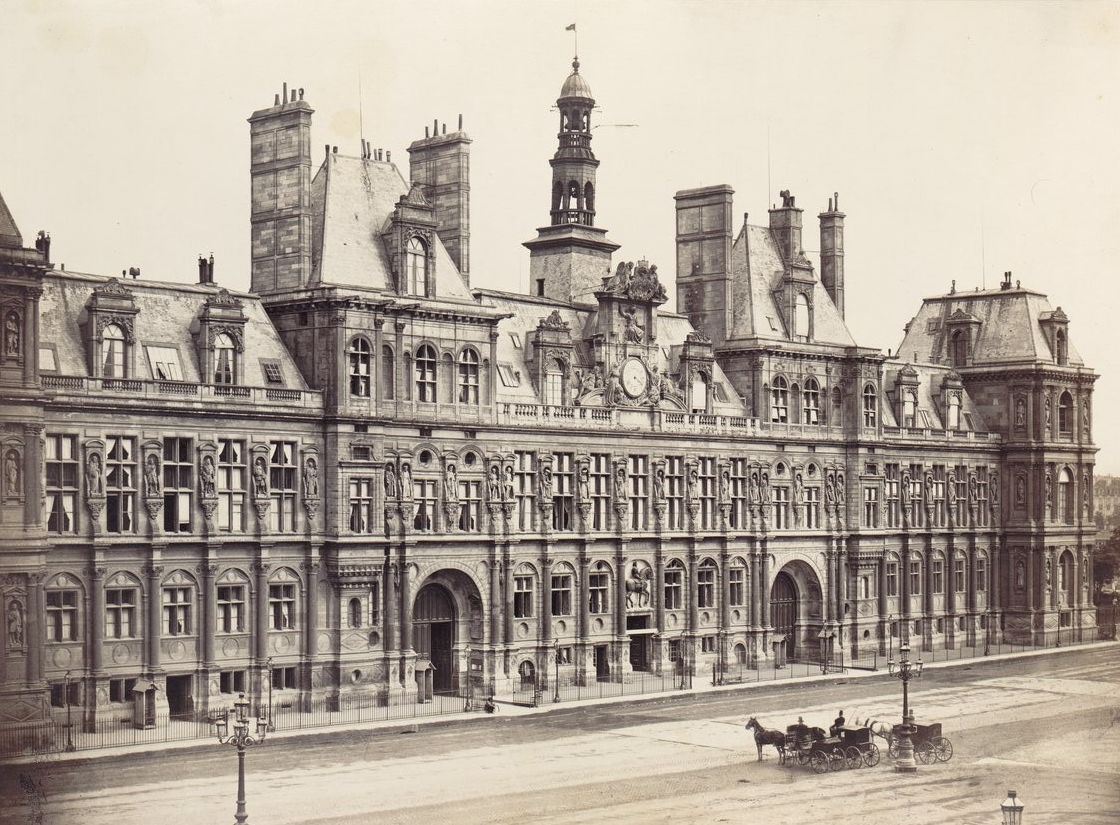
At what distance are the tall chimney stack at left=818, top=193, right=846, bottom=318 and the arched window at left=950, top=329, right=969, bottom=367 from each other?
13.9m

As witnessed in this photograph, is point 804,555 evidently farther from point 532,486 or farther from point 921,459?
point 532,486

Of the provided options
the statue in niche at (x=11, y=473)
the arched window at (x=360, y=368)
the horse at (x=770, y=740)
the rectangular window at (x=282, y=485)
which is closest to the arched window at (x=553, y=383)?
the arched window at (x=360, y=368)

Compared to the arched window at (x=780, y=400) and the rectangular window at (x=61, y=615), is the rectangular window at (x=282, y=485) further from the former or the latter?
the arched window at (x=780, y=400)

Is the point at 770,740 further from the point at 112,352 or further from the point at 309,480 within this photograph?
the point at 112,352

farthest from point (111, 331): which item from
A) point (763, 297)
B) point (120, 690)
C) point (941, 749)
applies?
point (763, 297)

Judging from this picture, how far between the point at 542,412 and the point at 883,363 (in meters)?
28.6

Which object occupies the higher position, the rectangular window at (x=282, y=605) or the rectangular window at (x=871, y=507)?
the rectangular window at (x=871, y=507)

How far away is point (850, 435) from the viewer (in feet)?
312

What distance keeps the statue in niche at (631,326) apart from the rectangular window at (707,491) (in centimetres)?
704

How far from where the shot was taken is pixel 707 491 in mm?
86750

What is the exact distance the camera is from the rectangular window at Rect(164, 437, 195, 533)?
65250 millimetres

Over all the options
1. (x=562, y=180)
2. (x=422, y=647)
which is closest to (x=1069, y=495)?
(x=562, y=180)

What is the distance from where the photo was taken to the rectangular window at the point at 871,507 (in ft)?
315

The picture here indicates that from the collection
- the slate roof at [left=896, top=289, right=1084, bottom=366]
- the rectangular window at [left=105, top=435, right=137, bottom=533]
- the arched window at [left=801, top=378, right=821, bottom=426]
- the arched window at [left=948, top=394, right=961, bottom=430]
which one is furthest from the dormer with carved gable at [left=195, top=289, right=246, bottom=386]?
the slate roof at [left=896, top=289, right=1084, bottom=366]
